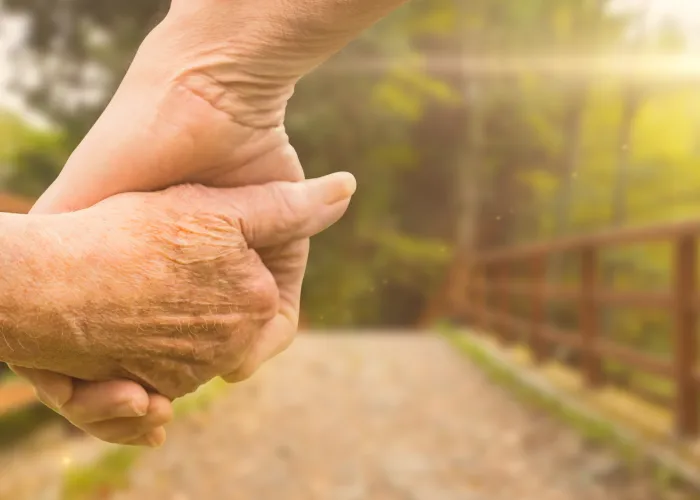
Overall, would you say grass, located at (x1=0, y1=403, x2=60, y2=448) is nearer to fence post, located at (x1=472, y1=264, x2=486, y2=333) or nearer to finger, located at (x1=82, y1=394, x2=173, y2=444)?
finger, located at (x1=82, y1=394, x2=173, y2=444)

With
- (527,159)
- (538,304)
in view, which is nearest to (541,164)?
(527,159)

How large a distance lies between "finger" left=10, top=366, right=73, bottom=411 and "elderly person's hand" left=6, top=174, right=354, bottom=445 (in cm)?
1

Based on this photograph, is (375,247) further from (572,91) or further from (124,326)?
(124,326)

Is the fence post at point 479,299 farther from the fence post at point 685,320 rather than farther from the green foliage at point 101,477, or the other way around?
the green foliage at point 101,477

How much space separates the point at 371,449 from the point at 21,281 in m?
2.08

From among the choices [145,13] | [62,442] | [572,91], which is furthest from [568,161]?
[145,13]

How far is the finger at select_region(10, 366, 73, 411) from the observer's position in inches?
20.9

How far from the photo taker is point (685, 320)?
2.34m

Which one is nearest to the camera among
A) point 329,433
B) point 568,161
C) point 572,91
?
point 329,433

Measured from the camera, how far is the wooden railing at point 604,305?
7.49 ft

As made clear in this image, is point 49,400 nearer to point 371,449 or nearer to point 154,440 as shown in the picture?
point 154,440

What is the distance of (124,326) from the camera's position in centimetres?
51

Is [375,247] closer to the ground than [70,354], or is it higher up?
closer to the ground

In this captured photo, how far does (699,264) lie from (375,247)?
5624 mm
